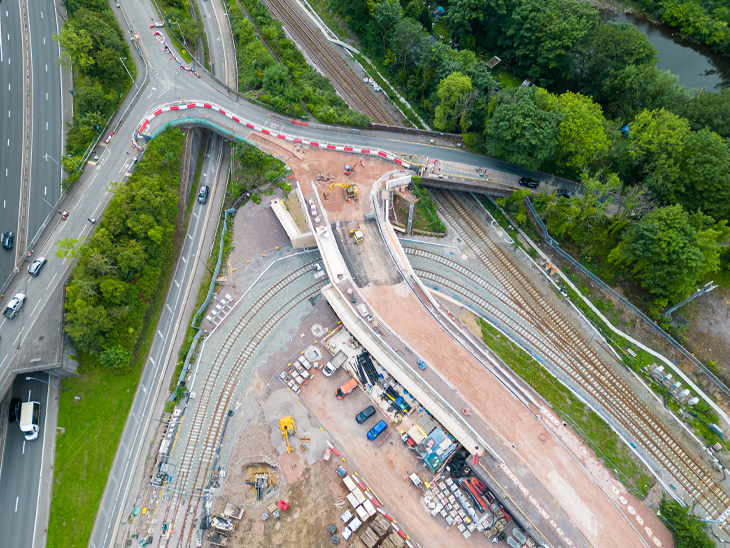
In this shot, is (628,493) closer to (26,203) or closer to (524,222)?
(524,222)

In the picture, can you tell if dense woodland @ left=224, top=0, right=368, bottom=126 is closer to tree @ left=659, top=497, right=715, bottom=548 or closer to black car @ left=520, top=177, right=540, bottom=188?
black car @ left=520, top=177, right=540, bottom=188

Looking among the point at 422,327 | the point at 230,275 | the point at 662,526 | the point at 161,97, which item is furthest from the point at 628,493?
the point at 161,97

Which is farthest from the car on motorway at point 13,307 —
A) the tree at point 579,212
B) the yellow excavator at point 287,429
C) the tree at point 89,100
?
the tree at point 579,212

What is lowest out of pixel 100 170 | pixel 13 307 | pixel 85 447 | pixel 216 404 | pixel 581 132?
pixel 581 132

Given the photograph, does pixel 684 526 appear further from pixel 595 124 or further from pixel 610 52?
pixel 610 52

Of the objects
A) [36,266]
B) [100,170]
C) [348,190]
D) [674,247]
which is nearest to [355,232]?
[348,190]

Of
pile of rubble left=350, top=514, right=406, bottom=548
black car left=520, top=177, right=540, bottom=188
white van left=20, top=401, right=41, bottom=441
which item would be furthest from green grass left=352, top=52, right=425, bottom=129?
white van left=20, top=401, right=41, bottom=441
